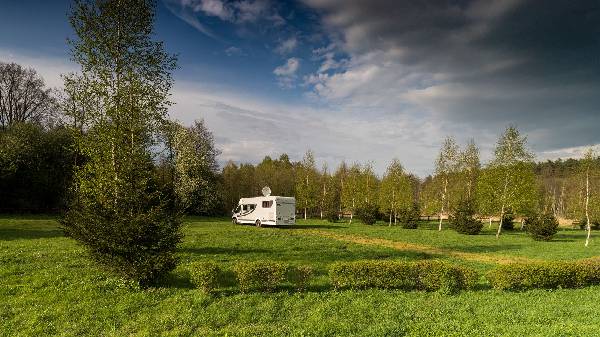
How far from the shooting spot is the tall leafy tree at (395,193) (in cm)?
5547

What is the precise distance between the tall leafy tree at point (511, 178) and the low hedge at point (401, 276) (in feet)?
98.8

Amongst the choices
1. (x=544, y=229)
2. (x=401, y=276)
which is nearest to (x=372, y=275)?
(x=401, y=276)

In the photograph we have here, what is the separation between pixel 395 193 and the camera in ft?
188

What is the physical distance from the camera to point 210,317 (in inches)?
407

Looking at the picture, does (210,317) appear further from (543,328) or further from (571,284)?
(571,284)

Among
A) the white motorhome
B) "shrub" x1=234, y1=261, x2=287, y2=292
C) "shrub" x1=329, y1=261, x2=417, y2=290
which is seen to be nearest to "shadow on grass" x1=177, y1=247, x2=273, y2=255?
"shrub" x1=234, y1=261, x2=287, y2=292

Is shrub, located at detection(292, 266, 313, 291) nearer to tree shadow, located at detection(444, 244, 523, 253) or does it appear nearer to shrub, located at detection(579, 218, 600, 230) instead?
tree shadow, located at detection(444, 244, 523, 253)

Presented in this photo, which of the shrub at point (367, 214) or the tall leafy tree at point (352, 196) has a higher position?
the tall leafy tree at point (352, 196)

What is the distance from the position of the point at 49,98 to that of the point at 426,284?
64.6 metres

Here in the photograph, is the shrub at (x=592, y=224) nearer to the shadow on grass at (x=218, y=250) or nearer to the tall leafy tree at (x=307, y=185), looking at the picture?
the tall leafy tree at (x=307, y=185)

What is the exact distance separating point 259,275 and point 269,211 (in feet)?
Result: 97.3

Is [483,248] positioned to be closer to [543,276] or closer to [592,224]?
[543,276]

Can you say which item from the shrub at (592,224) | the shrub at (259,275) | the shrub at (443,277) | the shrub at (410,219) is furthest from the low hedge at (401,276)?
the shrub at (592,224)

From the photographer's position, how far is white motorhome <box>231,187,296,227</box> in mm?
41812
